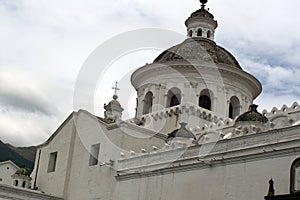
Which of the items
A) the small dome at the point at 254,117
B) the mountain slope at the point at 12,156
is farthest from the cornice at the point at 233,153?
the mountain slope at the point at 12,156

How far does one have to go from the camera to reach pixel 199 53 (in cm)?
3300

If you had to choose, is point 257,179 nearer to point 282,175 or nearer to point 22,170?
point 282,175

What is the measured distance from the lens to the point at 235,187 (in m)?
20.7

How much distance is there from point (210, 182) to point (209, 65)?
454 inches

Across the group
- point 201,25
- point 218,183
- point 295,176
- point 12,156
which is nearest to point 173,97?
point 201,25

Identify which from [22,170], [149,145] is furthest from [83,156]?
[22,170]

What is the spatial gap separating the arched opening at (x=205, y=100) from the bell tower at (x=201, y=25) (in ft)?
13.3

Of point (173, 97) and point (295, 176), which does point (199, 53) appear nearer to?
point (173, 97)

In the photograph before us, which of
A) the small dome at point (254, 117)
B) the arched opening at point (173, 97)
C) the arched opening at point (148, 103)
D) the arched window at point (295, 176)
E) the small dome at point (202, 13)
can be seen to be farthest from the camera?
the small dome at point (202, 13)

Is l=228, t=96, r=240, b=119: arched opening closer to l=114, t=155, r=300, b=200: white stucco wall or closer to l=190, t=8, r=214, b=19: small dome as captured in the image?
l=190, t=8, r=214, b=19: small dome

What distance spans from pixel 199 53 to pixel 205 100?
110 inches

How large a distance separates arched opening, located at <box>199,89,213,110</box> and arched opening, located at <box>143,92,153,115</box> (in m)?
3.07

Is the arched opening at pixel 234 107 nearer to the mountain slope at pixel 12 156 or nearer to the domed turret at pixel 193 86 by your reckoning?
the domed turret at pixel 193 86

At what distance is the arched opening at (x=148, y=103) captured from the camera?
34.3 m
